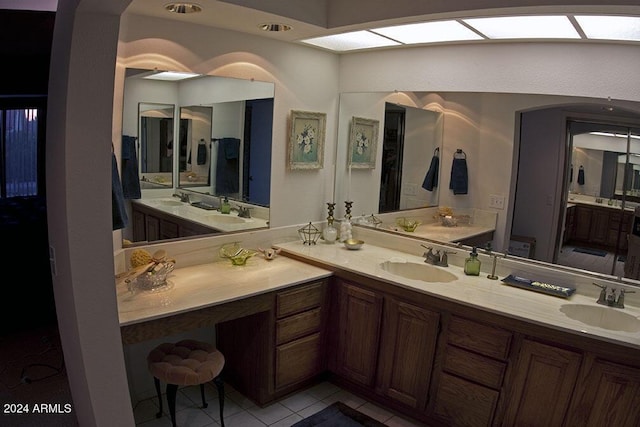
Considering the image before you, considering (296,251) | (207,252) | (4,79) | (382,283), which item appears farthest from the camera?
(4,79)

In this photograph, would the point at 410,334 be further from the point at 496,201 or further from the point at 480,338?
the point at 496,201

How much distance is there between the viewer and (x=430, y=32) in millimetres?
2736

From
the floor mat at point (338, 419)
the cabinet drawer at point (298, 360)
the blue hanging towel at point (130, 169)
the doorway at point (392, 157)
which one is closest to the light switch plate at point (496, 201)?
the doorway at point (392, 157)

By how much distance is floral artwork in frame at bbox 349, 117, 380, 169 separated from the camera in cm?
349

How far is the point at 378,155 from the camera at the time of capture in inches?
137

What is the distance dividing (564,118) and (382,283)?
4.62 ft

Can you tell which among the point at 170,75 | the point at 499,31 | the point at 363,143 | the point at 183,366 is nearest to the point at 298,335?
the point at 183,366

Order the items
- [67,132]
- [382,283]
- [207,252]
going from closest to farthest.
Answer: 1. [67,132]
2. [382,283]
3. [207,252]

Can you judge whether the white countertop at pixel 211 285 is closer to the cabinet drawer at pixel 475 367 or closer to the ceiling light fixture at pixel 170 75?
the cabinet drawer at pixel 475 367

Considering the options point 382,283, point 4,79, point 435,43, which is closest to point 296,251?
point 382,283

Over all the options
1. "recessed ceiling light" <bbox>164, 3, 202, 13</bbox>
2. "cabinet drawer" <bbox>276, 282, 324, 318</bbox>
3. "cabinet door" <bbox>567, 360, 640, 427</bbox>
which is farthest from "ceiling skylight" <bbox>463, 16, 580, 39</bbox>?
"cabinet drawer" <bbox>276, 282, 324, 318</bbox>

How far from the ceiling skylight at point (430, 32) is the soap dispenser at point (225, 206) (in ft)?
4.75

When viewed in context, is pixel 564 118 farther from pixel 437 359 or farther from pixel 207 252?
pixel 207 252

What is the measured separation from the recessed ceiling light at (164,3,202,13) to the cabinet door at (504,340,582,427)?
2358 mm
